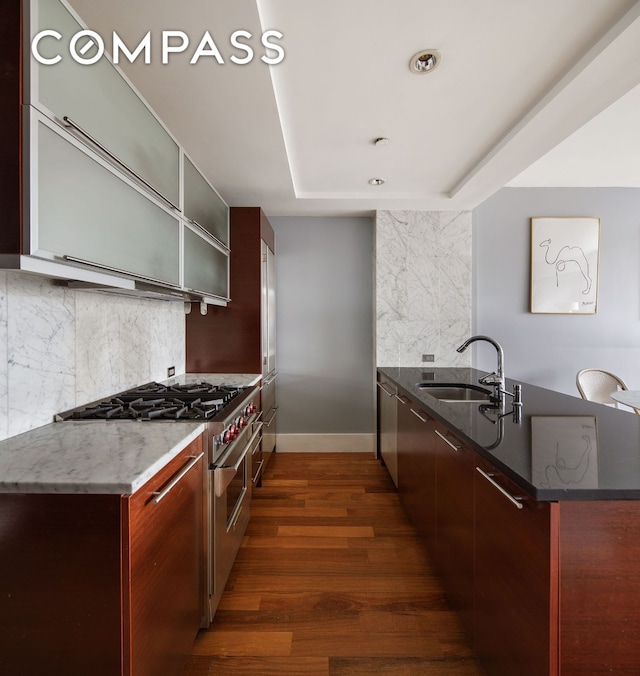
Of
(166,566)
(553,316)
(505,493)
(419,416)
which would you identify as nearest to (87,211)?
(166,566)

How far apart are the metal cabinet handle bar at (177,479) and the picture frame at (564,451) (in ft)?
3.34

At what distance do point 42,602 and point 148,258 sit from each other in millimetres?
1213

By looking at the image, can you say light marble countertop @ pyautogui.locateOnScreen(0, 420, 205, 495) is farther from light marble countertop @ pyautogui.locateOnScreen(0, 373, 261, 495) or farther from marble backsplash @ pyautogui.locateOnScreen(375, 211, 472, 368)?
marble backsplash @ pyautogui.locateOnScreen(375, 211, 472, 368)

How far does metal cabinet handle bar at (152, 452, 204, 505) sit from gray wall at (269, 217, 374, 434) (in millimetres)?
2409

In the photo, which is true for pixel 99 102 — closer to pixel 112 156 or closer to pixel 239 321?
pixel 112 156

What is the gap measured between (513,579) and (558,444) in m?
0.43

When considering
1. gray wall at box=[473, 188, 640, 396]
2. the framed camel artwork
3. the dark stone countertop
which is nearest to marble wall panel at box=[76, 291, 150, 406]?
the dark stone countertop

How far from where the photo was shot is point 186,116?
1.87m

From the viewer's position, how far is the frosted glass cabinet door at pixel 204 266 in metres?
2.10

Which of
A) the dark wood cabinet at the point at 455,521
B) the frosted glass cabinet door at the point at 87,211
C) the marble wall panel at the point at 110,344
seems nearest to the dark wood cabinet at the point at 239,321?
the marble wall panel at the point at 110,344

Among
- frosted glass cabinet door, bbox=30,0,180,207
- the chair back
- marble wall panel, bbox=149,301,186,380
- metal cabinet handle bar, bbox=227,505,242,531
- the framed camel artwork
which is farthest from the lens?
the framed camel artwork

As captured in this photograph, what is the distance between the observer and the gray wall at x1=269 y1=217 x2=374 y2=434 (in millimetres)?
3848

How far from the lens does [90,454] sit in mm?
1129

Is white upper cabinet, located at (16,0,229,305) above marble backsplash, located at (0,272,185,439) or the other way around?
above
